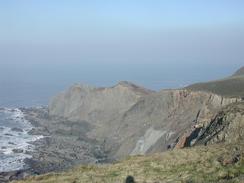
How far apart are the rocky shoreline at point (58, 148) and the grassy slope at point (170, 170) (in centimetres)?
3913

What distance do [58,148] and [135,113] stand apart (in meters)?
18.1

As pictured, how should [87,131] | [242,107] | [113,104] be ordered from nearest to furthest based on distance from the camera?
[242,107]
[87,131]
[113,104]

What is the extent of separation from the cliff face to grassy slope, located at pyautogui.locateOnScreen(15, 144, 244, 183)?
3912 cm

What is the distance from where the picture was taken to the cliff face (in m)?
84.2

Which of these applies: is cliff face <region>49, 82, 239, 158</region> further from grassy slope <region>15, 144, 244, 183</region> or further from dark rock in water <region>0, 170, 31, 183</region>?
grassy slope <region>15, 144, 244, 183</region>

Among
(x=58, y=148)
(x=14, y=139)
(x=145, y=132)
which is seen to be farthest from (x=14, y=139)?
(x=145, y=132)

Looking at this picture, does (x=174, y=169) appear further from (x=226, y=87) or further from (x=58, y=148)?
(x=58, y=148)

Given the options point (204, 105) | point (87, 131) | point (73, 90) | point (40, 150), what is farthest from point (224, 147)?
point (73, 90)

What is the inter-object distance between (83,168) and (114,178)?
15.6 feet

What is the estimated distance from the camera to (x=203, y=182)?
17812 millimetres

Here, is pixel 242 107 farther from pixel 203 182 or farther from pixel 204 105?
pixel 204 105

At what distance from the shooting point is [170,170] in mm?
21141

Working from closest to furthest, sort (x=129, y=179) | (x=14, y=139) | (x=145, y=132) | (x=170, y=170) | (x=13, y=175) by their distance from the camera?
(x=129, y=179) < (x=170, y=170) < (x=13, y=175) < (x=145, y=132) < (x=14, y=139)

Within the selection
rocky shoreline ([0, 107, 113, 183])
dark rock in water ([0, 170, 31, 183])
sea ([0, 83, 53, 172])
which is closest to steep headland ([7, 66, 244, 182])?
rocky shoreline ([0, 107, 113, 183])
